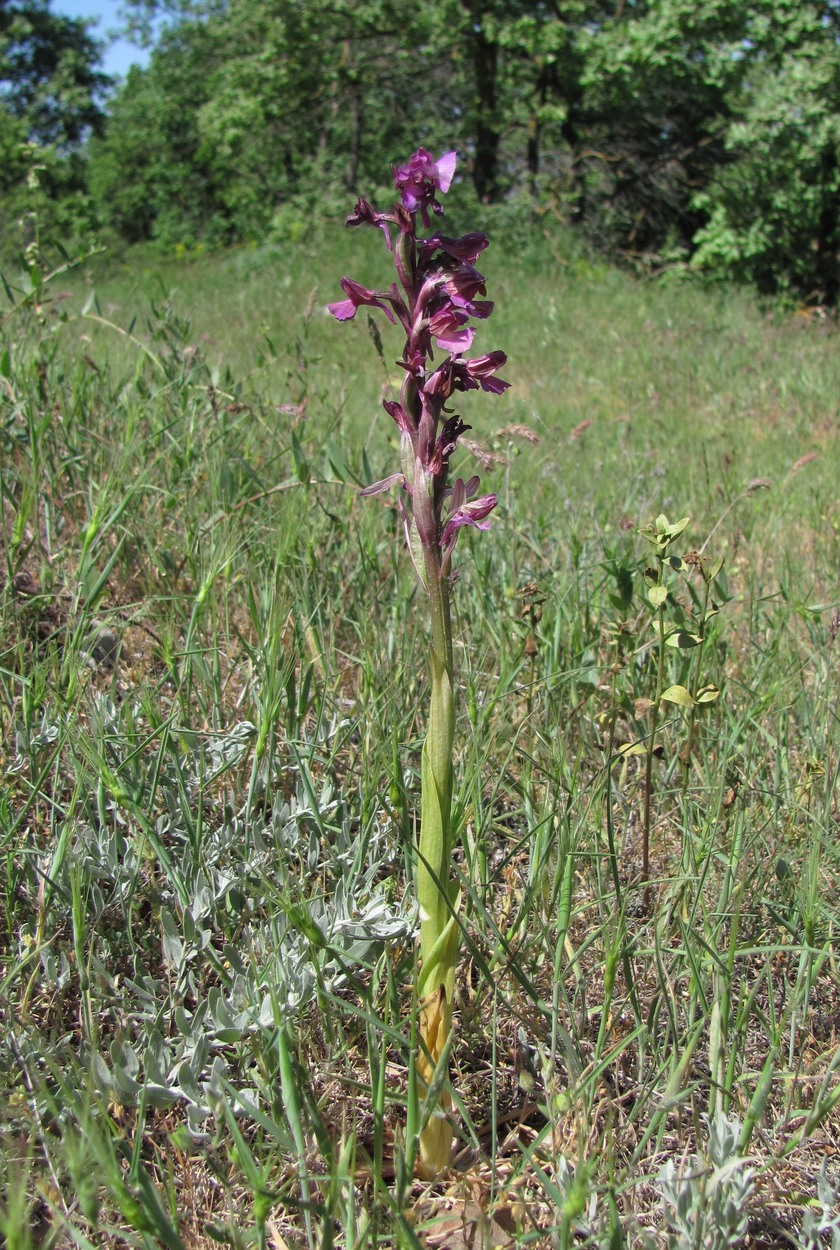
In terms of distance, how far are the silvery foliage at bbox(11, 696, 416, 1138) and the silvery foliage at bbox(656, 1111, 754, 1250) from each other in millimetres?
469

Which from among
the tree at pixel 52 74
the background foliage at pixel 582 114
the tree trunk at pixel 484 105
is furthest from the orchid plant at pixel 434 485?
the tree at pixel 52 74

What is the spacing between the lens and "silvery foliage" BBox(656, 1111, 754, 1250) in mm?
1034

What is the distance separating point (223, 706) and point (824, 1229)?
1308mm

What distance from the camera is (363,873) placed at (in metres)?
1.62

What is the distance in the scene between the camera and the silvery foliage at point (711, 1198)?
3.39ft

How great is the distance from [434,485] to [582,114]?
17.8 meters

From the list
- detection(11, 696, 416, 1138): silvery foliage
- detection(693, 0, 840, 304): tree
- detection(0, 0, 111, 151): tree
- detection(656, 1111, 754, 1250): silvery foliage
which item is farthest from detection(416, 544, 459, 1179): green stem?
detection(0, 0, 111, 151): tree

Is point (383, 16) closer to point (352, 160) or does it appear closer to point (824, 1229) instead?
point (352, 160)

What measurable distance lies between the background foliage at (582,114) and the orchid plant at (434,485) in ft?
31.4

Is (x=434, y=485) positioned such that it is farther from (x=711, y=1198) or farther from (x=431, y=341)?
(x=711, y=1198)

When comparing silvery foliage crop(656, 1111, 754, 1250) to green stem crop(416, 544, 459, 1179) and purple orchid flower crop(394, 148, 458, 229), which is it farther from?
purple orchid flower crop(394, 148, 458, 229)

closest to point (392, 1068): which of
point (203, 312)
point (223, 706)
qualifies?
point (223, 706)

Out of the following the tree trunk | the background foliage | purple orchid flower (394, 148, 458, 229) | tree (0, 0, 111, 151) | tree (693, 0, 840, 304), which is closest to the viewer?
purple orchid flower (394, 148, 458, 229)

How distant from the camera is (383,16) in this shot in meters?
16.6
